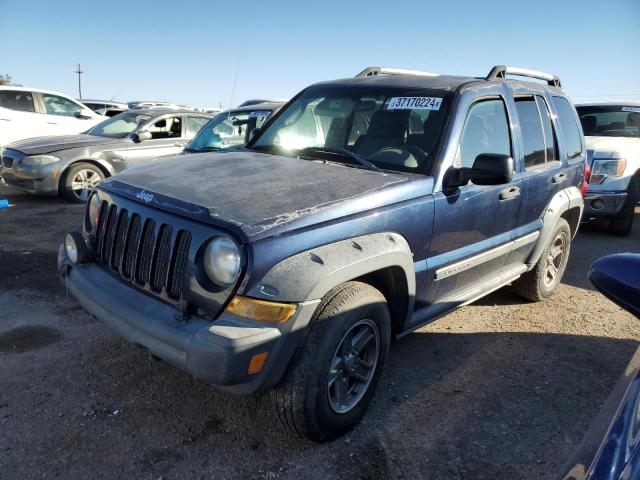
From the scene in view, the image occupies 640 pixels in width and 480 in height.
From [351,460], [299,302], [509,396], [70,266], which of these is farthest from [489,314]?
[70,266]

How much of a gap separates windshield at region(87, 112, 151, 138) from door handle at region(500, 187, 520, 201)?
23.1 ft

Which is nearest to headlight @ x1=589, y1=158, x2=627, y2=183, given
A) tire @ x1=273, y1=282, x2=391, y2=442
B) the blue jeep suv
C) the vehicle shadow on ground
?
the blue jeep suv

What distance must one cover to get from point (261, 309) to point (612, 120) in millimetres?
8417

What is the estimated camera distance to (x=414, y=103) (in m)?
3.43

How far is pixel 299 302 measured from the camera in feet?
7.47

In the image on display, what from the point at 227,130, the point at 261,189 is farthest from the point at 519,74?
the point at 227,130

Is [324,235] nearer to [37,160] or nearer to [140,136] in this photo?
[140,136]

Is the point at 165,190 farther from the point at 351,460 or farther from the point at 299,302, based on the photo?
the point at 351,460

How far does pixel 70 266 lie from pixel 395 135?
2.16m

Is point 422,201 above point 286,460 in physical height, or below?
above

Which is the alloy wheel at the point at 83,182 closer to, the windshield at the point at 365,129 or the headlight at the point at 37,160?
the headlight at the point at 37,160

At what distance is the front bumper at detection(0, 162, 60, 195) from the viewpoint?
7891 millimetres

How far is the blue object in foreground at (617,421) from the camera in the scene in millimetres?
1200

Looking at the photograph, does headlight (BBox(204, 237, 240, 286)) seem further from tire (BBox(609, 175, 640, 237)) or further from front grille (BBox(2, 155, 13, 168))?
front grille (BBox(2, 155, 13, 168))
